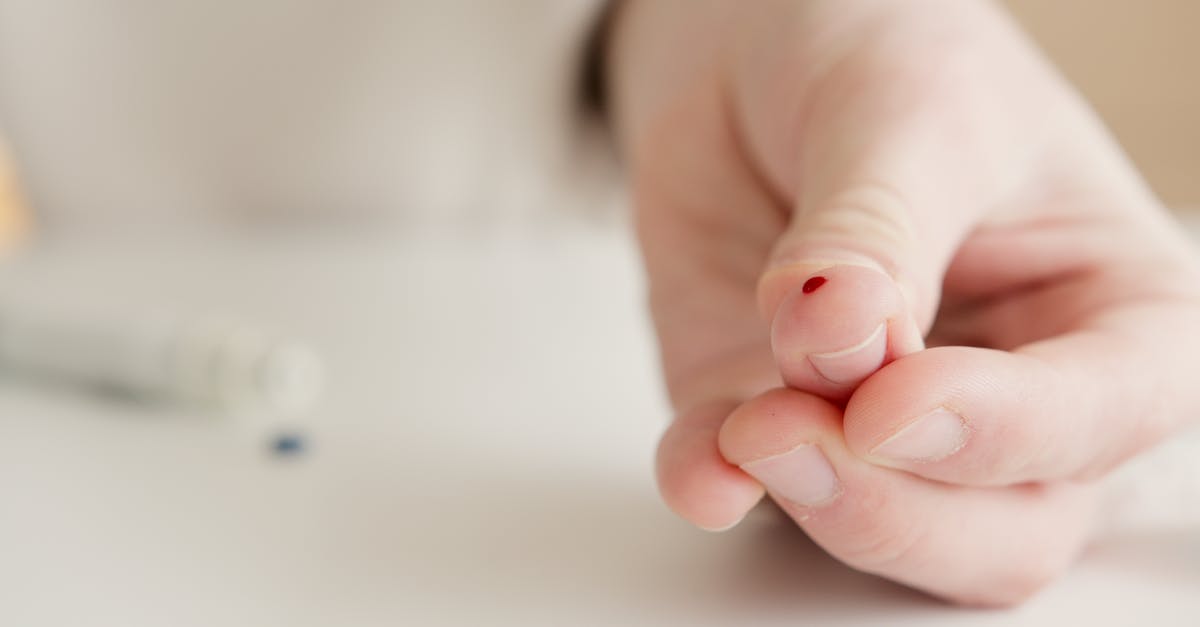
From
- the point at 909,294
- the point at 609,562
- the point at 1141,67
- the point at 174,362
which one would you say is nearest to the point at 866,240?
the point at 909,294

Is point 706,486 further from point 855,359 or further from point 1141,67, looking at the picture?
point 1141,67

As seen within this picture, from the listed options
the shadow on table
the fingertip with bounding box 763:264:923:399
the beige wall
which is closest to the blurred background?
the shadow on table

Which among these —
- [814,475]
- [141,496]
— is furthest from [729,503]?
[141,496]

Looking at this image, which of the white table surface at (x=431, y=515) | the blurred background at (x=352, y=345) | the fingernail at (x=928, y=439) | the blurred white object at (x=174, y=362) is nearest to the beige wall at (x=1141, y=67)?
the blurred background at (x=352, y=345)

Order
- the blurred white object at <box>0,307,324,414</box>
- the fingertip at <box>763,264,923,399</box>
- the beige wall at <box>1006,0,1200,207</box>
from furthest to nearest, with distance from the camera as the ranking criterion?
the beige wall at <box>1006,0,1200,207</box> < the blurred white object at <box>0,307,324,414</box> < the fingertip at <box>763,264,923,399</box>

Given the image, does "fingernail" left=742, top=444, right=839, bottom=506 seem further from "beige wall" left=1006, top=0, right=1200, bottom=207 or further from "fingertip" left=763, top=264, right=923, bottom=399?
"beige wall" left=1006, top=0, right=1200, bottom=207

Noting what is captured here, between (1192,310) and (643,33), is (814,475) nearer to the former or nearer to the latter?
(1192,310)
